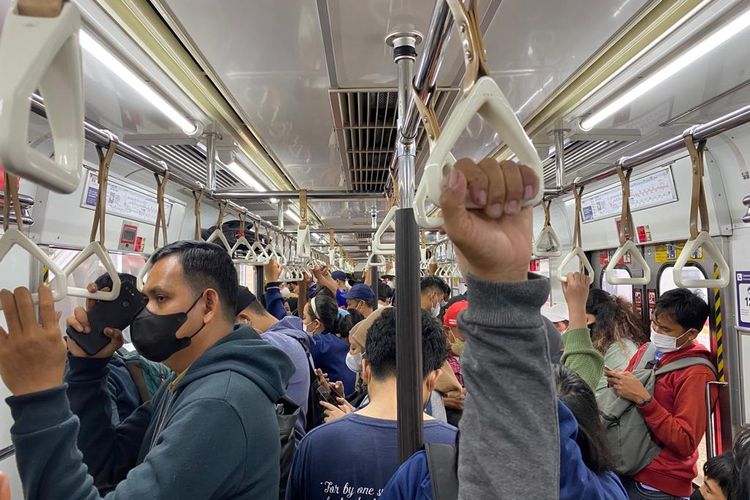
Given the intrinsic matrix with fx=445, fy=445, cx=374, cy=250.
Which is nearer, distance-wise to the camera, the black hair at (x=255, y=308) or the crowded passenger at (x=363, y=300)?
the black hair at (x=255, y=308)

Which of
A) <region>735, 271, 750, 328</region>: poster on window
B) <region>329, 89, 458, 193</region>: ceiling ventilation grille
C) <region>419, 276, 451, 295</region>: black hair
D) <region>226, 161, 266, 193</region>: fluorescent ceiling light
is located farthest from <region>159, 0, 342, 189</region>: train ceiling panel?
<region>735, 271, 750, 328</region>: poster on window

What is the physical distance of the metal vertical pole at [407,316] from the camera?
143cm

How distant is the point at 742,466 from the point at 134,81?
3184 millimetres

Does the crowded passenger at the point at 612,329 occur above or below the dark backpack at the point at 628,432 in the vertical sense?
above

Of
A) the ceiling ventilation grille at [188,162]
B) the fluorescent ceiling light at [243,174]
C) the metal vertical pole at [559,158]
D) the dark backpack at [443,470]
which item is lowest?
the dark backpack at [443,470]

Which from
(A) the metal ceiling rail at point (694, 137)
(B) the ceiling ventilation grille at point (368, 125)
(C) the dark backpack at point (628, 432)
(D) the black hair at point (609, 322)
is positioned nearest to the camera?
(A) the metal ceiling rail at point (694, 137)

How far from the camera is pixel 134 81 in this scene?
2441mm

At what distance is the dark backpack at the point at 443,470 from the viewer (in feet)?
3.37

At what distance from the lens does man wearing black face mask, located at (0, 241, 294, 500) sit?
1.10m

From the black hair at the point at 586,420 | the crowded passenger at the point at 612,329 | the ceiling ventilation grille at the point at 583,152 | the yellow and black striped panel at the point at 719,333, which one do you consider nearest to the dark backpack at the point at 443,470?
the black hair at the point at 586,420

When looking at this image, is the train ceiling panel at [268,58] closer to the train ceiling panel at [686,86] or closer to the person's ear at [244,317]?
the person's ear at [244,317]

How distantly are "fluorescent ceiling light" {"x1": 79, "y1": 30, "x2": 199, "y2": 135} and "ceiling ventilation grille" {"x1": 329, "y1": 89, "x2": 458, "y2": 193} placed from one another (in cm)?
103

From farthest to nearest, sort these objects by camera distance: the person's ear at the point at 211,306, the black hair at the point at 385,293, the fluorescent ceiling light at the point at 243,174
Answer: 1. the black hair at the point at 385,293
2. the fluorescent ceiling light at the point at 243,174
3. the person's ear at the point at 211,306

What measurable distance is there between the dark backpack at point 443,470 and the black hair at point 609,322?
2942 mm
